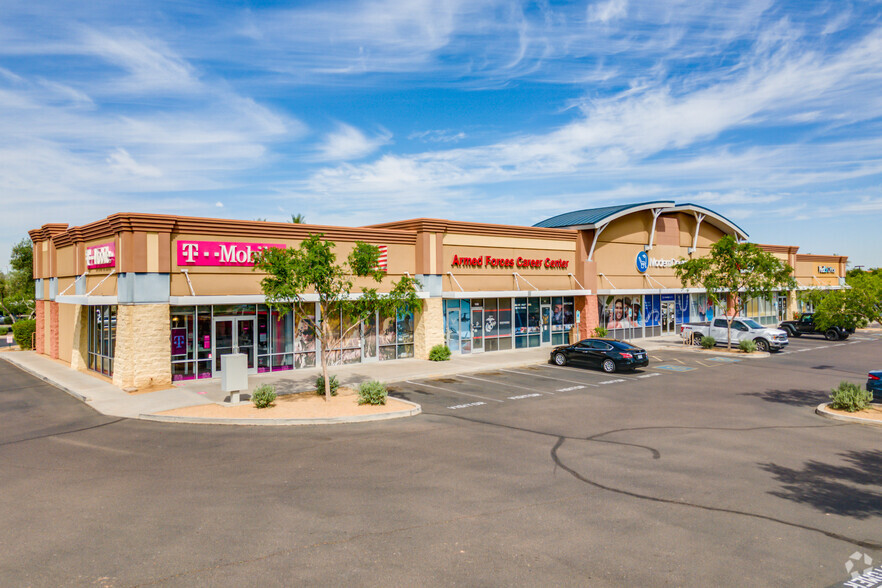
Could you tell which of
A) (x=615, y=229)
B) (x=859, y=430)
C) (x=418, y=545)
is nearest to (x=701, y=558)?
(x=418, y=545)

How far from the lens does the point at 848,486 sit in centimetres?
1066

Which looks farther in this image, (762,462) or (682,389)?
(682,389)

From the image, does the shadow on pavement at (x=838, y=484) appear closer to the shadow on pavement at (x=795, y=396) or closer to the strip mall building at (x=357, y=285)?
the shadow on pavement at (x=795, y=396)

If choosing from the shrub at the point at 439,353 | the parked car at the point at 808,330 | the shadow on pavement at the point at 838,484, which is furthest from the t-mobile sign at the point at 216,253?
the parked car at the point at 808,330

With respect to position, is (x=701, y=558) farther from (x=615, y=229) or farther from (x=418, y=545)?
(x=615, y=229)

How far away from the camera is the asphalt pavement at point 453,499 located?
24.8 ft

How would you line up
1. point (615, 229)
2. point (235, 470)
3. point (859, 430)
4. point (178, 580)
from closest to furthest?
→ point (178, 580) → point (235, 470) → point (859, 430) → point (615, 229)

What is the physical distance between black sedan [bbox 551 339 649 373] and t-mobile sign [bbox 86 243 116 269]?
1930 centimetres

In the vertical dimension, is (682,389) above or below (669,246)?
below

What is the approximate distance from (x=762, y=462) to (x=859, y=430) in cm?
501

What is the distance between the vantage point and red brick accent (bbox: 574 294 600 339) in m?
35.9

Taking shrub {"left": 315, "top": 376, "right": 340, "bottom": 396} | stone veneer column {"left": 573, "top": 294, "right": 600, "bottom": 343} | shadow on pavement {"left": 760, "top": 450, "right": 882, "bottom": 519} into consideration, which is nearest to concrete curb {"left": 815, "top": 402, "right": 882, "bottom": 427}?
shadow on pavement {"left": 760, "top": 450, "right": 882, "bottom": 519}

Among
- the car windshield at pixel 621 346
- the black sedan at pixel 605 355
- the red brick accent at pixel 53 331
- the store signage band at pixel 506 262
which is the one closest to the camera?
the black sedan at pixel 605 355

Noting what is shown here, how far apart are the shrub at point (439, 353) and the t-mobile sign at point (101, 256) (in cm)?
1394
